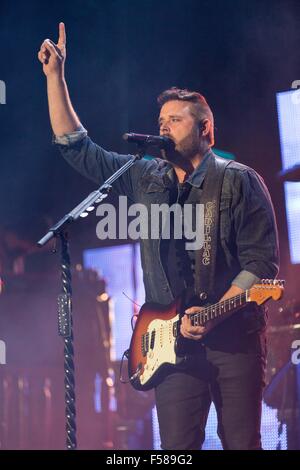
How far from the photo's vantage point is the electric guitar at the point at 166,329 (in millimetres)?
2481

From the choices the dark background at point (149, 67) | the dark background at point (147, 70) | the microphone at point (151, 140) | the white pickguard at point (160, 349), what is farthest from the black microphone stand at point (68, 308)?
the dark background at point (149, 67)

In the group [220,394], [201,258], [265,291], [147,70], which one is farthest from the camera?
[147,70]

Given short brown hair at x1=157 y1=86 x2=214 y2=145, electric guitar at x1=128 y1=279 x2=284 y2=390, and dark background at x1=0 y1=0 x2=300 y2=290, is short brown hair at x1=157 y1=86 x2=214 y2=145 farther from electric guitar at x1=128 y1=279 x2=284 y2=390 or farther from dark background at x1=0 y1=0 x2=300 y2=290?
dark background at x1=0 y1=0 x2=300 y2=290

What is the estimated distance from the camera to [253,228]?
2.68 m

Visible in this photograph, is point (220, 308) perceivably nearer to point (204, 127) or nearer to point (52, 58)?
point (204, 127)

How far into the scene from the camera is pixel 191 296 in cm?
271

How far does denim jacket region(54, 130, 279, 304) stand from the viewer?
264 centimetres

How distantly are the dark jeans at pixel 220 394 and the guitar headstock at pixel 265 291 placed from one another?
19cm

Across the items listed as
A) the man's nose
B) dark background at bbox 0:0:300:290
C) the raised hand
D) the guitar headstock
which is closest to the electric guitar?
the guitar headstock

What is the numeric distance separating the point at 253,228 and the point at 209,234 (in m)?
0.18

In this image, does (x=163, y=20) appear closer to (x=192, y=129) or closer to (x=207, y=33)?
(x=207, y=33)

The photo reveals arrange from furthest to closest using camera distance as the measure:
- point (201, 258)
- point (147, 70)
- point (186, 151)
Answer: point (147, 70), point (186, 151), point (201, 258)

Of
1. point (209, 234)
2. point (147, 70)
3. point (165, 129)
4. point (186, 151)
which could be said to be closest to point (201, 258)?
point (209, 234)
